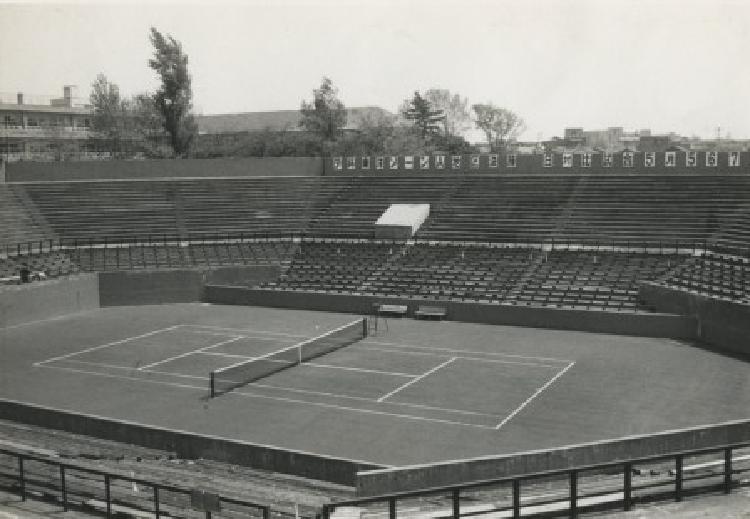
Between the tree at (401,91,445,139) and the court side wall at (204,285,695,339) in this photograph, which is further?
the tree at (401,91,445,139)

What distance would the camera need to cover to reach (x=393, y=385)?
1194 inches

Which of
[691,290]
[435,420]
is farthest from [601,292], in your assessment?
[435,420]

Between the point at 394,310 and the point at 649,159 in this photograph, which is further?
the point at 649,159

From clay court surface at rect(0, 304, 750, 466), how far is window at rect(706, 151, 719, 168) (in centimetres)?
2168

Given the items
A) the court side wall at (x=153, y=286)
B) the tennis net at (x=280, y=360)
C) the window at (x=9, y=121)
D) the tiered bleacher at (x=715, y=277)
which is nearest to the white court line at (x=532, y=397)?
the tiered bleacher at (x=715, y=277)

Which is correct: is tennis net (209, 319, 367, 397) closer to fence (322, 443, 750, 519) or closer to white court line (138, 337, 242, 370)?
white court line (138, 337, 242, 370)

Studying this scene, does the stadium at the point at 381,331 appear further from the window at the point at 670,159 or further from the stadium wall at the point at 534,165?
the window at the point at 670,159

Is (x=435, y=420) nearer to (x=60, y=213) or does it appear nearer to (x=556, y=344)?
(x=556, y=344)

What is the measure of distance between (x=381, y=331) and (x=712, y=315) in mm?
16101

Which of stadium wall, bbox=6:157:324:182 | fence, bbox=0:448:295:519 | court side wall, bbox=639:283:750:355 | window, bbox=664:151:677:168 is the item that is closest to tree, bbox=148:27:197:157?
stadium wall, bbox=6:157:324:182

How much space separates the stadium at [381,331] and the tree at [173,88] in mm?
15563

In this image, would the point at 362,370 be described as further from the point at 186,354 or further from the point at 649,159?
the point at 649,159

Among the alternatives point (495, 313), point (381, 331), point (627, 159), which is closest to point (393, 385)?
point (381, 331)

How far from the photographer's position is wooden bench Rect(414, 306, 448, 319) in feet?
144
